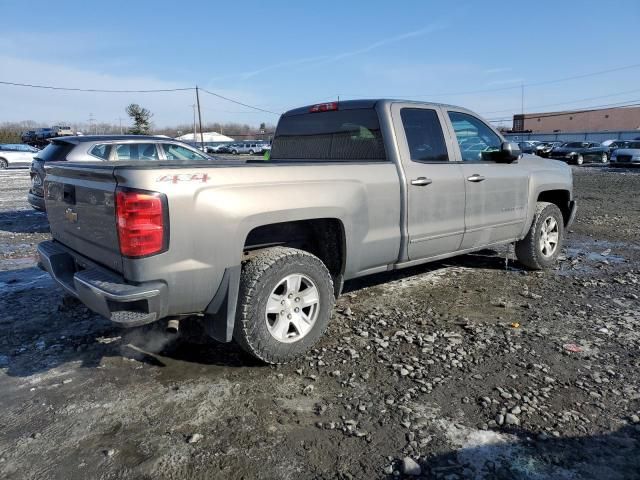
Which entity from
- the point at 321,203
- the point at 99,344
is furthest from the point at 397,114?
the point at 99,344

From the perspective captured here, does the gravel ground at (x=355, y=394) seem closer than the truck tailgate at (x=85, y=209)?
Yes

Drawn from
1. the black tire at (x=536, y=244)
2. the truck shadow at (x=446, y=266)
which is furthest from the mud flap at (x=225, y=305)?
the black tire at (x=536, y=244)

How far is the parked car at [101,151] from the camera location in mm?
8438

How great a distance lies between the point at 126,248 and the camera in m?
2.86

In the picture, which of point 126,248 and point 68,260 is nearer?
point 126,248

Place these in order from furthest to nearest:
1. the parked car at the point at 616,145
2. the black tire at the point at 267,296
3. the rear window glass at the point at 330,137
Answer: the parked car at the point at 616,145 < the rear window glass at the point at 330,137 < the black tire at the point at 267,296

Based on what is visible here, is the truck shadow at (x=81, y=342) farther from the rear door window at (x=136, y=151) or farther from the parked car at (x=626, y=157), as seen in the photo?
the parked car at (x=626, y=157)

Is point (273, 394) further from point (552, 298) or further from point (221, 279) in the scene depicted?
point (552, 298)

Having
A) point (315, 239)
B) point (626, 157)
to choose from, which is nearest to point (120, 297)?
point (315, 239)

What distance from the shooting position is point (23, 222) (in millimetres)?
9984

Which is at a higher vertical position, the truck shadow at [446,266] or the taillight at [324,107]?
the taillight at [324,107]

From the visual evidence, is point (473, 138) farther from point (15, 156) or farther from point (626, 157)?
point (15, 156)

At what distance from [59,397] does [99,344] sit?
0.82m

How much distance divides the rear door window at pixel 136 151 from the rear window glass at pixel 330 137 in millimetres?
4678
